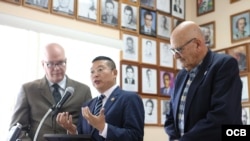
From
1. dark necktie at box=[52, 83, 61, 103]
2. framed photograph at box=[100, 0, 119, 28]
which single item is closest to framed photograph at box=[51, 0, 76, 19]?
framed photograph at box=[100, 0, 119, 28]

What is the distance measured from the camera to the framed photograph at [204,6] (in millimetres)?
4727

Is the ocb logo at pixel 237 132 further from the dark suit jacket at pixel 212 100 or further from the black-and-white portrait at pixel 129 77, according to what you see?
the black-and-white portrait at pixel 129 77


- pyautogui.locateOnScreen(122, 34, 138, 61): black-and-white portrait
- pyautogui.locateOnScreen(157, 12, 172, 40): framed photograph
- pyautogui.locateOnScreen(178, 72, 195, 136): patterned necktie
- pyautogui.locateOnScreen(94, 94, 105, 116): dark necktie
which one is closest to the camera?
pyautogui.locateOnScreen(178, 72, 195, 136): patterned necktie

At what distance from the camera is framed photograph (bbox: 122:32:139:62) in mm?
4167

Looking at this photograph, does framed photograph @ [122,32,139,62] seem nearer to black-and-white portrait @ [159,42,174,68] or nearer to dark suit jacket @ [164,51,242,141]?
black-and-white portrait @ [159,42,174,68]

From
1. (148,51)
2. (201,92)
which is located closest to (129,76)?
(148,51)

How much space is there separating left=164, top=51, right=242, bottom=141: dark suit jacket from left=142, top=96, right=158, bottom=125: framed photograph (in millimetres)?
2109

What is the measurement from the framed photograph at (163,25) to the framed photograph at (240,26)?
0.79 meters

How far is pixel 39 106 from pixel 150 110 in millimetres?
1917

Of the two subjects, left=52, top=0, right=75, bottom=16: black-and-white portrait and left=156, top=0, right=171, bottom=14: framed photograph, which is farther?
left=156, top=0, right=171, bottom=14: framed photograph

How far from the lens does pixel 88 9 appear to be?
390 cm

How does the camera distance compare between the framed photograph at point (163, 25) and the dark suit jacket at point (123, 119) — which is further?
the framed photograph at point (163, 25)

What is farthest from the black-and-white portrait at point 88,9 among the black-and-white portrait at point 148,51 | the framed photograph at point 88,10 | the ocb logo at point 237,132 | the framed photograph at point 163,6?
the ocb logo at point 237,132

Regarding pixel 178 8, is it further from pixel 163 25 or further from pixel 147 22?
pixel 147 22
